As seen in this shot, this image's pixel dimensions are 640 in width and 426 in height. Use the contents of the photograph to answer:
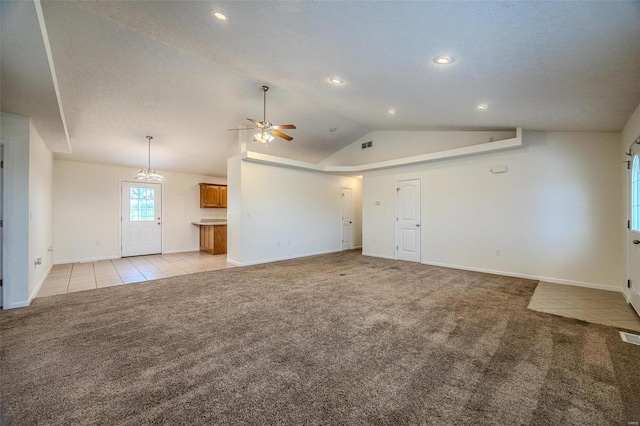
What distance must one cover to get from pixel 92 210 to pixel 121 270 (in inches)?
99.3

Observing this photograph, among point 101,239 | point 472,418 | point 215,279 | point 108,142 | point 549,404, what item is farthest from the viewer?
point 101,239

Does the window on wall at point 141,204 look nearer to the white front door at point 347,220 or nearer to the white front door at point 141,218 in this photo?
the white front door at point 141,218

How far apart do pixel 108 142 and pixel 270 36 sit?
5.33 meters

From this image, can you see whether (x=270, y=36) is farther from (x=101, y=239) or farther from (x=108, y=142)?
(x=101, y=239)

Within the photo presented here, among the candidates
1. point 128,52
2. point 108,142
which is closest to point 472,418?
point 128,52

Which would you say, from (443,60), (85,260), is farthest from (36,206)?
(443,60)

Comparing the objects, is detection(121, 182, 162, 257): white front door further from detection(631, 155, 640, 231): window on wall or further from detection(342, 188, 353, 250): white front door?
detection(631, 155, 640, 231): window on wall

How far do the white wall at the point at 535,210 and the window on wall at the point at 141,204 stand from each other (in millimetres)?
7853

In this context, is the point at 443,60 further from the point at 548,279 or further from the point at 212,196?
the point at 212,196

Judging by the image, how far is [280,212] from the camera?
7.26 metres

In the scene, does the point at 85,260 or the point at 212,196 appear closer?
the point at 85,260

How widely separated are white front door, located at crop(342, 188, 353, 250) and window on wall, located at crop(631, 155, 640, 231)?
641 cm

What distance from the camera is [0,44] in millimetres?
2141

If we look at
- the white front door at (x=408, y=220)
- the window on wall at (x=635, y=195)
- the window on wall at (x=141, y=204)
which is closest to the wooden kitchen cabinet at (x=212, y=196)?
the window on wall at (x=141, y=204)
